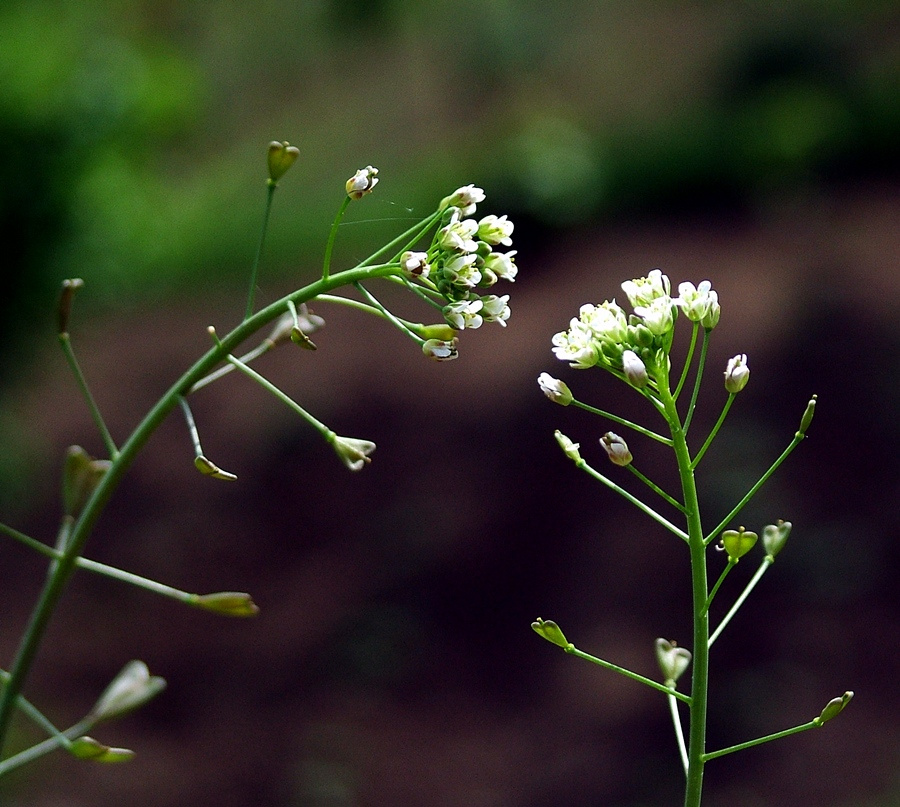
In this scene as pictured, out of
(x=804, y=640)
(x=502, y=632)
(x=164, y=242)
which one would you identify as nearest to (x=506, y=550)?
(x=502, y=632)

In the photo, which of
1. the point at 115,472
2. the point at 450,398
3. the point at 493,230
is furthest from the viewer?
the point at 450,398

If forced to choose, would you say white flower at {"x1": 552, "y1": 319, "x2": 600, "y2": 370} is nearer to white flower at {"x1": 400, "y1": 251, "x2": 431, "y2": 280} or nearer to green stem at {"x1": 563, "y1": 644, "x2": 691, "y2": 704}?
white flower at {"x1": 400, "y1": 251, "x2": 431, "y2": 280}

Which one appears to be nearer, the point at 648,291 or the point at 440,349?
the point at 440,349

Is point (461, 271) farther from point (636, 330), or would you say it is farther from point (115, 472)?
point (115, 472)

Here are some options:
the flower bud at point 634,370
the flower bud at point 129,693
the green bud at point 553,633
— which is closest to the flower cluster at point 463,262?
the flower bud at point 634,370

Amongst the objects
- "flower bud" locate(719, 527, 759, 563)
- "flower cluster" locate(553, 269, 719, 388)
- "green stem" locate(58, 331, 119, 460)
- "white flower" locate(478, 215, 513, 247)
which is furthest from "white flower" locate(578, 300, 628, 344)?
"green stem" locate(58, 331, 119, 460)

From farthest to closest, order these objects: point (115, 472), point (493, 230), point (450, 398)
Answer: point (450, 398)
point (493, 230)
point (115, 472)

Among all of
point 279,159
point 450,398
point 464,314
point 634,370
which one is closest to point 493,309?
point 464,314
